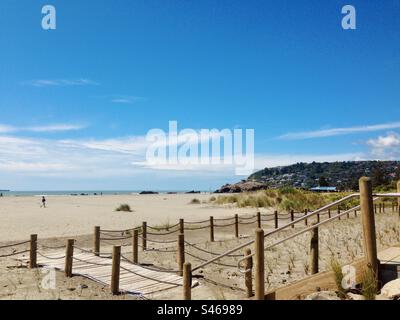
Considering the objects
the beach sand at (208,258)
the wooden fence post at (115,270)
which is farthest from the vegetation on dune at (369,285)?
→ the wooden fence post at (115,270)

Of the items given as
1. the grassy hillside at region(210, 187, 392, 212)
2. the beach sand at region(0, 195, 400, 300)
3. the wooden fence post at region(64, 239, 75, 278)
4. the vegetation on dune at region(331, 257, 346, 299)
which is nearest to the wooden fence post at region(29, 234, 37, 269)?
the beach sand at region(0, 195, 400, 300)

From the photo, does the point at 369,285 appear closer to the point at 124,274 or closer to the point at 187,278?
the point at 187,278

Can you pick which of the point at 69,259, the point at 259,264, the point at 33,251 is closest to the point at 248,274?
the point at 259,264

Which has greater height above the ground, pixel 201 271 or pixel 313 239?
pixel 313 239

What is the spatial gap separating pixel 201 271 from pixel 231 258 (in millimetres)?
2231

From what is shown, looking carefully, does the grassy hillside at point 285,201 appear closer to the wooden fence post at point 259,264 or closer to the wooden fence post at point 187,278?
the wooden fence post at point 187,278

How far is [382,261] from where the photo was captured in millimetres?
6551

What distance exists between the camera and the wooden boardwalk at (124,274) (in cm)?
970

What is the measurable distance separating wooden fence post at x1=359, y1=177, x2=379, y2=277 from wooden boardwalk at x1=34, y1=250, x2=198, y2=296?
4722 millimetres

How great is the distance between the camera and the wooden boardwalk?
31.8ft

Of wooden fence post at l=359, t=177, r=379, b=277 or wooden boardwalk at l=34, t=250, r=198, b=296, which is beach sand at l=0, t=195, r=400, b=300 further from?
wooden fence post at l=359, t=177, r=379, b=277

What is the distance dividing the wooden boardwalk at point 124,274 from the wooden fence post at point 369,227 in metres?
4.72
